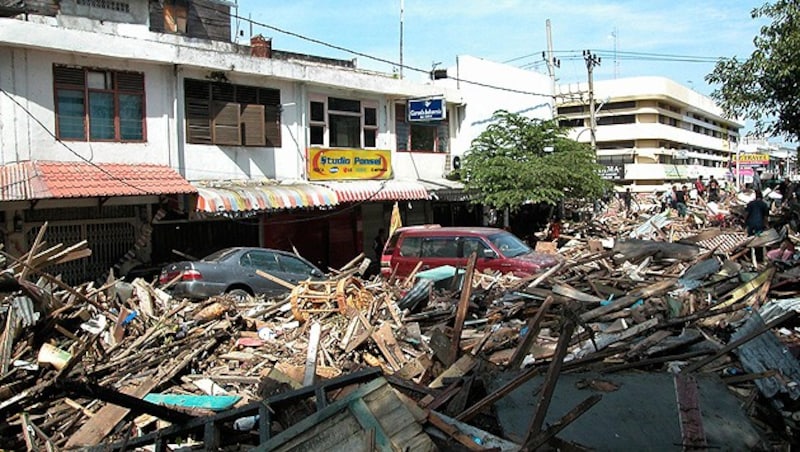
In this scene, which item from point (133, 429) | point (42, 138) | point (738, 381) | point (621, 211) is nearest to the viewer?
point (738, 381)

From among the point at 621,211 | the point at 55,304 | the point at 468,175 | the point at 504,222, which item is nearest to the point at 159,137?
the point at 55,304

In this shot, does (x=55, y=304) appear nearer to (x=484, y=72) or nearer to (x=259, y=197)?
(x=259, y=197)

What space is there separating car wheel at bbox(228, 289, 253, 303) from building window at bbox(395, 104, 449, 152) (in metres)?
10.0

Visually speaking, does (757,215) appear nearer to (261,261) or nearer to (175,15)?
(261,261)

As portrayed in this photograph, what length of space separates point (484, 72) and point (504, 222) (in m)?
5.72

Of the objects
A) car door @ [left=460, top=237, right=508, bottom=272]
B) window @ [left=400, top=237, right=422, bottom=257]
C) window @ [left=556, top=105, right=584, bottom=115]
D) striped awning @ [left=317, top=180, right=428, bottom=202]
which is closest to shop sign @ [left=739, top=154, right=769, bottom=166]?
window @ [left=556, top=105, right=584, bottom=115]

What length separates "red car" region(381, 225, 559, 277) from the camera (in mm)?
13477

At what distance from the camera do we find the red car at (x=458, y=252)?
13477 millimetres

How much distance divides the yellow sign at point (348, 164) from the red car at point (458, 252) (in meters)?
4.68

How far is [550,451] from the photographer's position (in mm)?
4516

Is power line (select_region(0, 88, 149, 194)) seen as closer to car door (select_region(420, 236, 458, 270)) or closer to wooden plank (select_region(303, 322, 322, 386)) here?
car door (select_region(420, 236, 458, 270))

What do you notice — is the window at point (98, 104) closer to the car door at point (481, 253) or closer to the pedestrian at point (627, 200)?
the car door at point (481, 253)

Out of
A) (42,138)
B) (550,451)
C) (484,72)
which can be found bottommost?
(550,451)

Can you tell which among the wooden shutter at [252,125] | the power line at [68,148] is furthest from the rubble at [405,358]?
the wooden shutter at [252,125]
